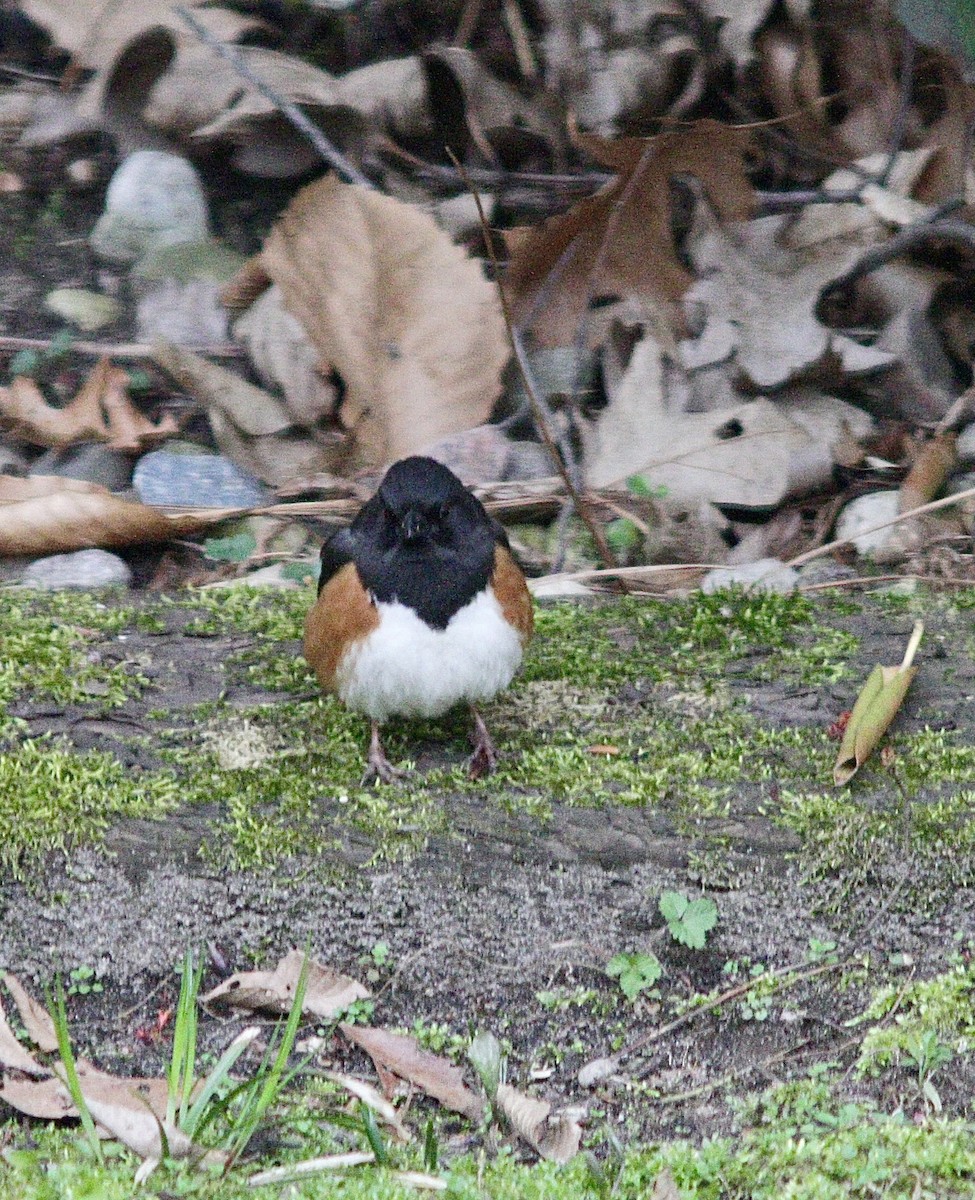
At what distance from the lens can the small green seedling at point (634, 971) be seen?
263 centimetres

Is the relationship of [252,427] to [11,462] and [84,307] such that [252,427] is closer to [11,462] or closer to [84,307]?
[11,462]

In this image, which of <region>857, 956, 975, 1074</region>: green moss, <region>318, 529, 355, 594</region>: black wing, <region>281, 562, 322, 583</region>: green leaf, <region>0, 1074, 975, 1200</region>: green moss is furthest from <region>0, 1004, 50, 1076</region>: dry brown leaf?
<region>281, 562, 322, 583</region>: green leaf

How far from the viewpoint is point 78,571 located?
408cm

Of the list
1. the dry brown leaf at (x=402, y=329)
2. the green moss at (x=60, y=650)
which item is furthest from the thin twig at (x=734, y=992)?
the dry brown leaf at (x=402, y=329)

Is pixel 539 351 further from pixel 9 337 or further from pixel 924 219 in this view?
pixel 9 337

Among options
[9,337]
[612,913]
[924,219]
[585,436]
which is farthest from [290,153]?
[612,913]

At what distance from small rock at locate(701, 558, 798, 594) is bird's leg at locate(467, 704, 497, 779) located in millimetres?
941

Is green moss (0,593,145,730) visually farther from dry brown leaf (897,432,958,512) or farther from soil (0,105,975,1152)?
dry brown leaf (897,432,958,512)

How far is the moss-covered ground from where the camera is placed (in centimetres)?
228

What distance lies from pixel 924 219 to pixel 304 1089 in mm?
3377

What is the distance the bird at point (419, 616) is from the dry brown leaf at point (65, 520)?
1.07 metres

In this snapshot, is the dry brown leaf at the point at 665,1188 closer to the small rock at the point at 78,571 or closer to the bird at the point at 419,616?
the bird at the point at 419,616

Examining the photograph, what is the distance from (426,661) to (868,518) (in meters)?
1.81

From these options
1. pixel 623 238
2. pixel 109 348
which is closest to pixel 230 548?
pixel 109 348
